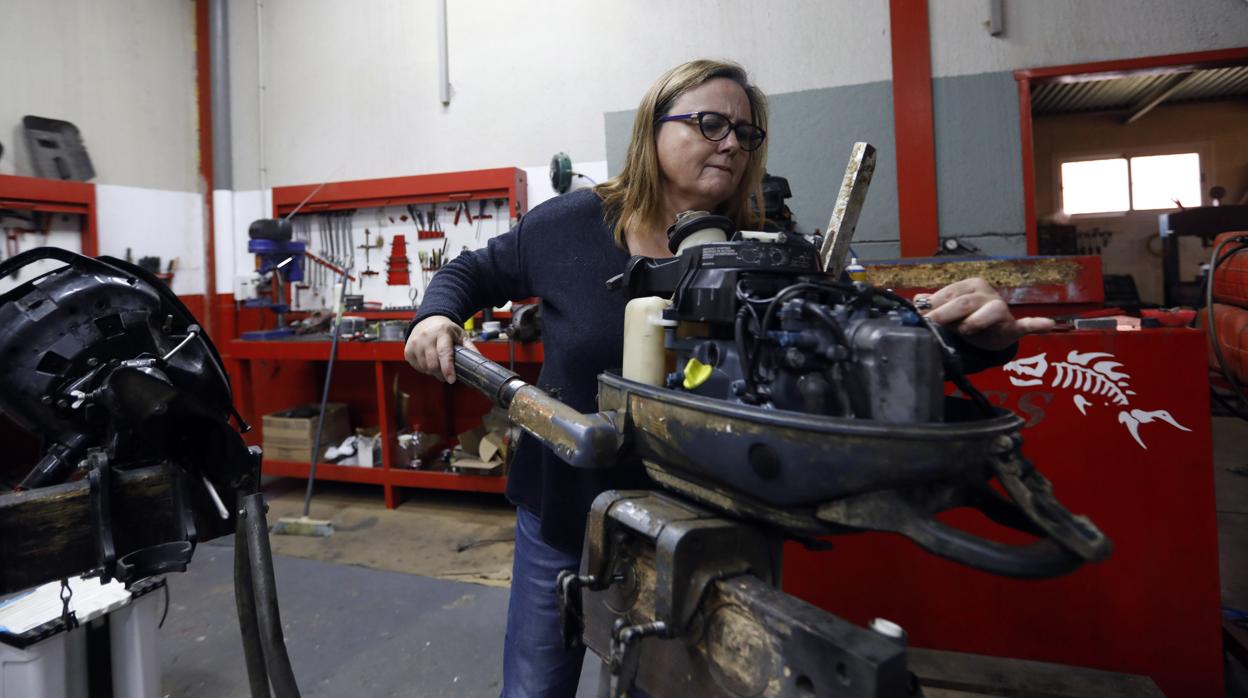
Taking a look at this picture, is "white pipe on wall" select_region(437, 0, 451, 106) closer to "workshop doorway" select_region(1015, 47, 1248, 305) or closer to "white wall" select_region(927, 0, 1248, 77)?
"white wall" select_region(927, 0, 1248, 77)

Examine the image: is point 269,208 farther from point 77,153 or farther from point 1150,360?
point 1150,360

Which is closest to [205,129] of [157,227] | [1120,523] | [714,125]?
[157,227]

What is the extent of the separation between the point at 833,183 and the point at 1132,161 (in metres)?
6.28

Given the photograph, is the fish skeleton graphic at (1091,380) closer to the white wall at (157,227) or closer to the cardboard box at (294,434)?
the cardboard box at (294,434)

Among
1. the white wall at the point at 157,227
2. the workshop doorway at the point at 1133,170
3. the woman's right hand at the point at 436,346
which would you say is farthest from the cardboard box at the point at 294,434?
the workshop doorway at the point at 1133,170

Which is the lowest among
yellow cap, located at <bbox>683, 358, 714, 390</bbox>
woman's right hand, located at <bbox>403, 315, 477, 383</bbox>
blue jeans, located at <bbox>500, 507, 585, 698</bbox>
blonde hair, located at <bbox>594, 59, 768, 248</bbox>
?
blue jeans, located at <bbox>500, 507, 585, 698</bbox>

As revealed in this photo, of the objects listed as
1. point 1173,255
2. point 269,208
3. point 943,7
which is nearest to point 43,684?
point 269,208

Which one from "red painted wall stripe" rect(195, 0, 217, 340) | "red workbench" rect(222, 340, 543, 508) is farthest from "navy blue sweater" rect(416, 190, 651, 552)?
"red painted wall stripe" rect(195, 0, 217, 340)

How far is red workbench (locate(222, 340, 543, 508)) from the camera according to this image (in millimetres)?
3076

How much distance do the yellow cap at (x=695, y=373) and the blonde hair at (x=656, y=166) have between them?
44 centimetres

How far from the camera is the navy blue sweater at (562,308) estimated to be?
1.00 meters

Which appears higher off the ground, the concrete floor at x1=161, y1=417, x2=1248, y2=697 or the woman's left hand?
the woman's left hand

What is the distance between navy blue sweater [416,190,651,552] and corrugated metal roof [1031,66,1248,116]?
5.37m

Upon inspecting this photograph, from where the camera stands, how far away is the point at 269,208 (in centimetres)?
409
